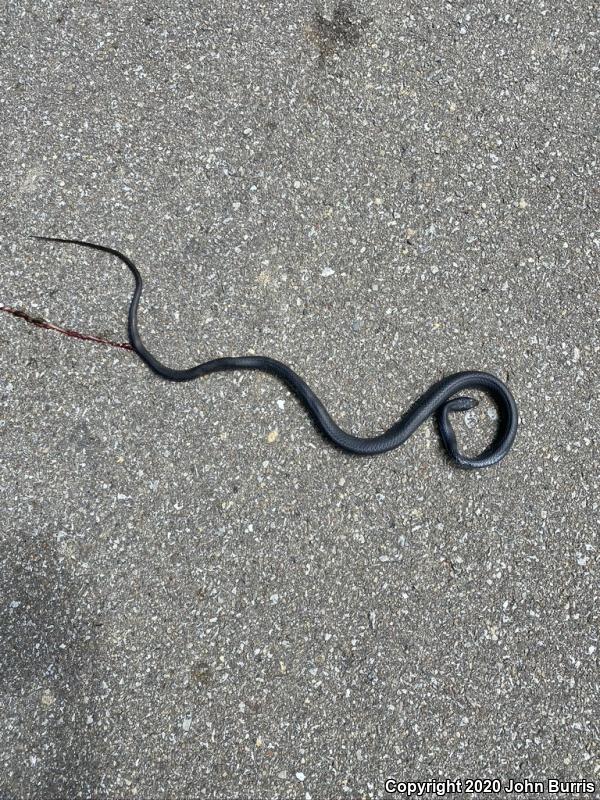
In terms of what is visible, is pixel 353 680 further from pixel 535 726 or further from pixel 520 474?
pixel 520 474

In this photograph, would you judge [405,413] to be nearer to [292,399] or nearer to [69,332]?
[292,399]

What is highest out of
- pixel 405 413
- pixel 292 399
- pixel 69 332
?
pixel 405 413

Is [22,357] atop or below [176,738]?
atop

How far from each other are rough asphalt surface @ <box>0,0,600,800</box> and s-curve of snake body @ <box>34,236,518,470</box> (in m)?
0.09

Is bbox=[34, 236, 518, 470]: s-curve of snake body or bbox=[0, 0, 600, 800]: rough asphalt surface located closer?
bbox=[0, 0, 600, 800]: rough asphalt surface

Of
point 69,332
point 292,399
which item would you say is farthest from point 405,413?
point 69,332

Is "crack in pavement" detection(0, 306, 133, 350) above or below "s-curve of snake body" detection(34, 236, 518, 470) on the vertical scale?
below

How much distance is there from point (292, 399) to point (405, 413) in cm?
73

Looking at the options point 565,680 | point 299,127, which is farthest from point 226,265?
point 565,680

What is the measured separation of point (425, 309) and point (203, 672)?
264 cm

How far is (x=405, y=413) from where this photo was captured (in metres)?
4.28

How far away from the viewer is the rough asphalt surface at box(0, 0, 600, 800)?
3834 millimetres

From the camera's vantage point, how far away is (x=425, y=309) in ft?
14.6

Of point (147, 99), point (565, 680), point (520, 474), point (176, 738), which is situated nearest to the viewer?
point (176, 738)
